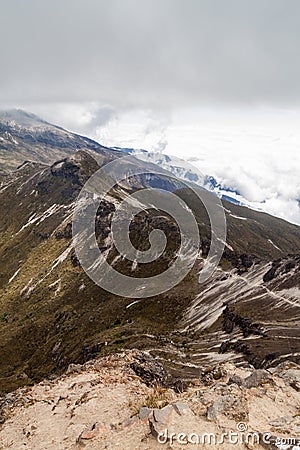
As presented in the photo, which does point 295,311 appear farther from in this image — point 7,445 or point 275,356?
point 7,445

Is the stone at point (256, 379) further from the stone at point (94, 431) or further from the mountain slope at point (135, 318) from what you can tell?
the mountain slope at point (135, 318)

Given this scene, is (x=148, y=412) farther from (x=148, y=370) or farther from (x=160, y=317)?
(x=160, y=317)

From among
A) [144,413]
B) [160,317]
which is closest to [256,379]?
[144,413]

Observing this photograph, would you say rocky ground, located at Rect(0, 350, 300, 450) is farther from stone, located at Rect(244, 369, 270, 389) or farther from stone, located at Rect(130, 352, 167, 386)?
stone, located at Rect(130, 352, 167, 386)

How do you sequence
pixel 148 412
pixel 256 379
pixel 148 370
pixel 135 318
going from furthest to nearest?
1. pixel 135 318
2. pixel 148 370
3. pixel 256 379
4. pixel 148 412

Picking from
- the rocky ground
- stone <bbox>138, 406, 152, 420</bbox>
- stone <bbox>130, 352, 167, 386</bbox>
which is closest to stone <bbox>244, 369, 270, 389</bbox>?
the rocky ground

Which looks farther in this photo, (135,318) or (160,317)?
(135,318)

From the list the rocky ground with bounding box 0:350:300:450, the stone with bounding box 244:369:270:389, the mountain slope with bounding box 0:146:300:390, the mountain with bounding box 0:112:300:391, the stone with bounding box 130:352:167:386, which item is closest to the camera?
the rocky ground with bounding box 0:350:300:450

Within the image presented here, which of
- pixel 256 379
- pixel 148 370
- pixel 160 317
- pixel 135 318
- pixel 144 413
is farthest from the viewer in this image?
pixel 135 318

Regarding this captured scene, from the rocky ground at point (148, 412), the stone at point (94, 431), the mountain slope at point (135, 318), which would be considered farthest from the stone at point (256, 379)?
the mountain slope at point (135, 318)
